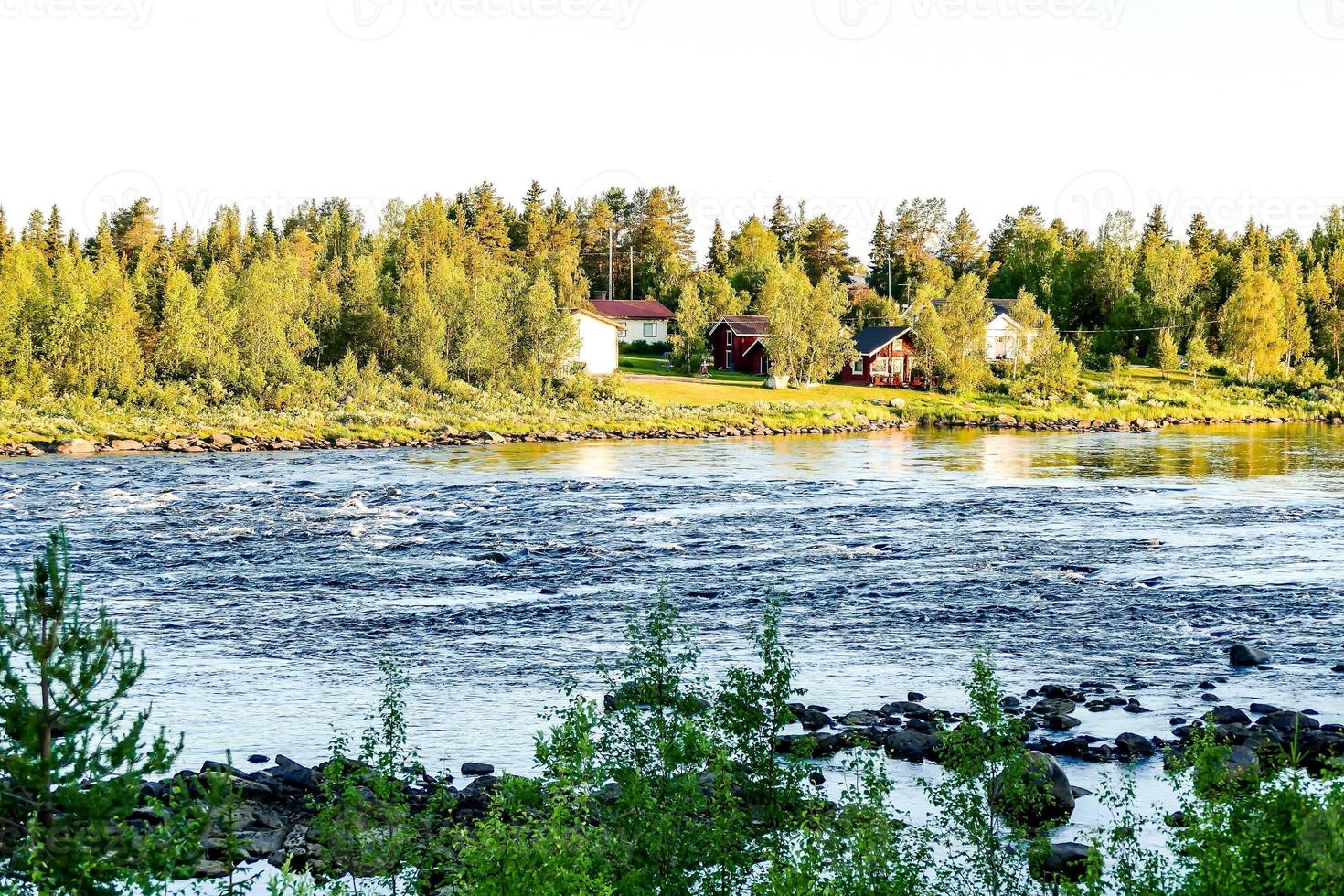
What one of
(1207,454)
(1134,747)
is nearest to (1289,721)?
(1134,747)

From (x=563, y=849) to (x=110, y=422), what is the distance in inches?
2231

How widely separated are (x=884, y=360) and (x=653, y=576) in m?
67.9

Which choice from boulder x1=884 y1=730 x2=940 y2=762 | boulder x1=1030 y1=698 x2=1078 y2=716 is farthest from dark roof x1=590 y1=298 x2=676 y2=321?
boulder x1=884 y1=730 x2=940 y2=762

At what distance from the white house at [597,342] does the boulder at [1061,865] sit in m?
75.2

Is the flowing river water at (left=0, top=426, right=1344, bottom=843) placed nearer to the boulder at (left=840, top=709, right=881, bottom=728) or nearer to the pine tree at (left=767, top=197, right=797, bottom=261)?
the boulder at (left=840, top=709, right=881, bottom=728)

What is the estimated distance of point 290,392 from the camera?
7175 cm

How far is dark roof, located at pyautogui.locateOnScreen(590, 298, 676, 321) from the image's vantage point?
110 meters

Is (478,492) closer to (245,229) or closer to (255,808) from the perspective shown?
(255,808)

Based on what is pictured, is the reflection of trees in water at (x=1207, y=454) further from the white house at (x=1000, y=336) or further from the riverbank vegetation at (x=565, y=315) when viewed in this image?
the white house at (x=1000, y=336)

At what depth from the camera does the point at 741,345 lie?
98.8 metres

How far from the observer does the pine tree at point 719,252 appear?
127 meters

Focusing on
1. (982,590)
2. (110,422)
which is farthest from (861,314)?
(982,590)

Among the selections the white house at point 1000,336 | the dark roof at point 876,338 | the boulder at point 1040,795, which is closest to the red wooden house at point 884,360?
the dark roof at point 876,338

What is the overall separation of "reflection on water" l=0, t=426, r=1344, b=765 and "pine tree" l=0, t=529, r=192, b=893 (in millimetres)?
5878
